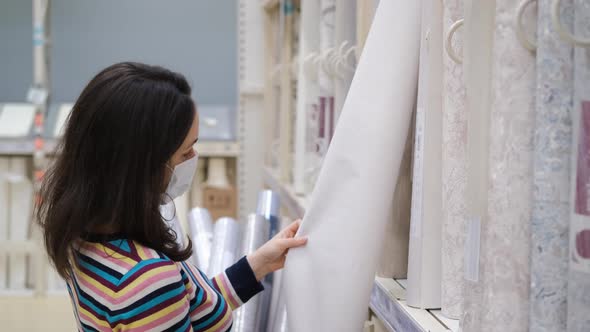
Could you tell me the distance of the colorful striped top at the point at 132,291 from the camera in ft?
3.20

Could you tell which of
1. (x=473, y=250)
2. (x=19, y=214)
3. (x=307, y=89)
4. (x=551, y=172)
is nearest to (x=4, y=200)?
(x=19, y=214)

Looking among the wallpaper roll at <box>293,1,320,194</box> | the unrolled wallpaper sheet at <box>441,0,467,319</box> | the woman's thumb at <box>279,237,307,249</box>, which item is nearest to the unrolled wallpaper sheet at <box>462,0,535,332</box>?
the unrolled wallpaper sheet at <box>441,0,467,319</box>

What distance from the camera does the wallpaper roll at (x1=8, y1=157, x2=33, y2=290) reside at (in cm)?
378

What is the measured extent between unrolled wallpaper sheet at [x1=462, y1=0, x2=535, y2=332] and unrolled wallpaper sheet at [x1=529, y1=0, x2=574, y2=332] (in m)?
Answer: 0.03

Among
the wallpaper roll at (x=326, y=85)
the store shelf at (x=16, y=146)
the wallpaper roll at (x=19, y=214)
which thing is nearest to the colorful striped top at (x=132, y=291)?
the wallpaper roll at (x=326, y=85)

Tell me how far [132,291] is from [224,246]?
0.76m

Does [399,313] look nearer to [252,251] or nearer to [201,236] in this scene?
[252,251]

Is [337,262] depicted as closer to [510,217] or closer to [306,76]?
[510,217]

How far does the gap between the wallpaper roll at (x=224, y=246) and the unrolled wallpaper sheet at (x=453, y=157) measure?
0.82 metres

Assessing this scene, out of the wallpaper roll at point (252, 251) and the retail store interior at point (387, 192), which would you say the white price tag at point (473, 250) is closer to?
the retail store interior at point (387, 192)

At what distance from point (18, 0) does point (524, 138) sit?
443cm

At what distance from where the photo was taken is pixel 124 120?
40.1 inches

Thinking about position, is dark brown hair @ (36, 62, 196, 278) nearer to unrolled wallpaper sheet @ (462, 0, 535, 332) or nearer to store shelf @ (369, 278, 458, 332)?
store shelf @ (369, 278, 458, 332)

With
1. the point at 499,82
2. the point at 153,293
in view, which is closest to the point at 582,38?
the point at 499,82
